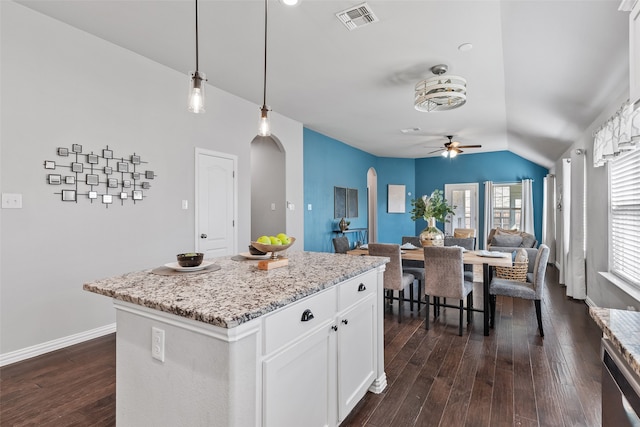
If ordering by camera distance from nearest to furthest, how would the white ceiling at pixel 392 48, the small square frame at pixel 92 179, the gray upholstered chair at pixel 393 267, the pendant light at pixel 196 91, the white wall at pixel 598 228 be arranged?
1. the pendant light at pixel 196 91
2. the white ceiling at pixel 392 48
3. the small square frame at pixel 92 179
4. the white wall at pixel 598 228
5. the gray upholstered chair at pixel 393 267

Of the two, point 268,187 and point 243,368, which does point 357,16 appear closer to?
point 243,368

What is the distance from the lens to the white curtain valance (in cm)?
208

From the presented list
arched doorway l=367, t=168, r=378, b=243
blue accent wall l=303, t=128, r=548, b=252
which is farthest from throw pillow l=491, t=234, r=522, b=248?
arched doorway l=367, t=168, r=378, b=243

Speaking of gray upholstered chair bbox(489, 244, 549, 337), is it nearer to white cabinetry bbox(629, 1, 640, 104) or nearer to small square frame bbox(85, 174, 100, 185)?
white cabinetry bbox(629, 1, 640, 104)

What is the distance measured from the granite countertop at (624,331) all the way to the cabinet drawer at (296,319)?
3.45 feet

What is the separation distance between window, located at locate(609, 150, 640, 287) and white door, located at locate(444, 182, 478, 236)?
18.5 ft

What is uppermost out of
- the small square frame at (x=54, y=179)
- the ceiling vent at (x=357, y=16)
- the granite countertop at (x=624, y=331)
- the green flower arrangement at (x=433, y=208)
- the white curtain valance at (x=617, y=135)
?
the ceiling vent at (x=357, y=16)

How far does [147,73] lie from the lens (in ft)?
11.4

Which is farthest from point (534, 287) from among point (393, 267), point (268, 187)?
point (268, 187)

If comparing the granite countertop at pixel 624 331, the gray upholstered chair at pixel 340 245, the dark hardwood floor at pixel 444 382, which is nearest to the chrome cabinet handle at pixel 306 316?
the dark hardwood floor at pixel 444 382

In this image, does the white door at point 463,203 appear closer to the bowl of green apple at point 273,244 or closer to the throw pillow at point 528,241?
the throw pillow at point 528,241

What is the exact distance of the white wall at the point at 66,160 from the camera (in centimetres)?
261

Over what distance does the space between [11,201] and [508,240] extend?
706 centimetres

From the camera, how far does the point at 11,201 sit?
2580 millimetres
